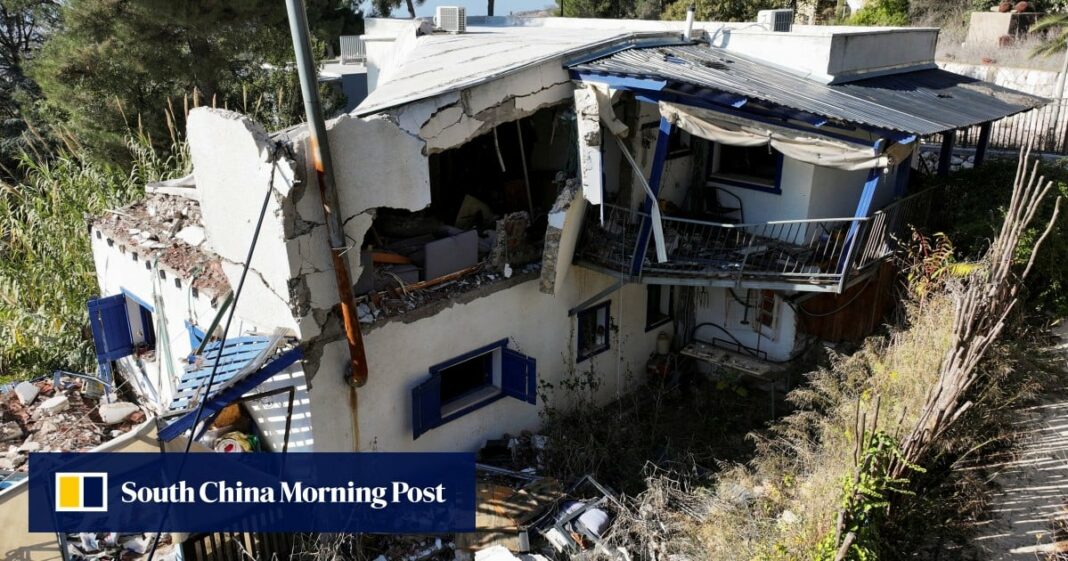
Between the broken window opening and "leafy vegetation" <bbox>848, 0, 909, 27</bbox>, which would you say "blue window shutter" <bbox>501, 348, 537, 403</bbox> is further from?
"leafy vegetation" <bbox>848, 0, 909, 27</bbox>

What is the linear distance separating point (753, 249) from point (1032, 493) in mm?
4623

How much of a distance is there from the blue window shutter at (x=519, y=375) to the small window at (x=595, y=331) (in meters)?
1.58

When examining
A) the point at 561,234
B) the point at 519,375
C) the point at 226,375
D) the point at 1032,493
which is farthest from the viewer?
the point at 519,375

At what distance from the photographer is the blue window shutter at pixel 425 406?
9578 mm

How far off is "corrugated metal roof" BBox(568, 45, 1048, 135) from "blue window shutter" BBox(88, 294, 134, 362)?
7.60 m

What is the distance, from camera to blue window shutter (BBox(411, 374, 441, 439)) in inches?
377

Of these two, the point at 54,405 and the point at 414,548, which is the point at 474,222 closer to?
the point at 414,548

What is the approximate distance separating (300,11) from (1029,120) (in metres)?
20.6

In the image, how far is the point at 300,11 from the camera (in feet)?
21.7

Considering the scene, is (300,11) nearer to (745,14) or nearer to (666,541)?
(666,541)

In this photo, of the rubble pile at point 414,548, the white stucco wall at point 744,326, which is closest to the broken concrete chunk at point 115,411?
the rubble pile at point 414,548

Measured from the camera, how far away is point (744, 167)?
12344mm

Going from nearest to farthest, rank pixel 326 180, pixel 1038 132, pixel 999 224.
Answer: pixel 326 180, pixel 999 224, pixel 1038 132

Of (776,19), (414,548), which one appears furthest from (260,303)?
(776,19)
